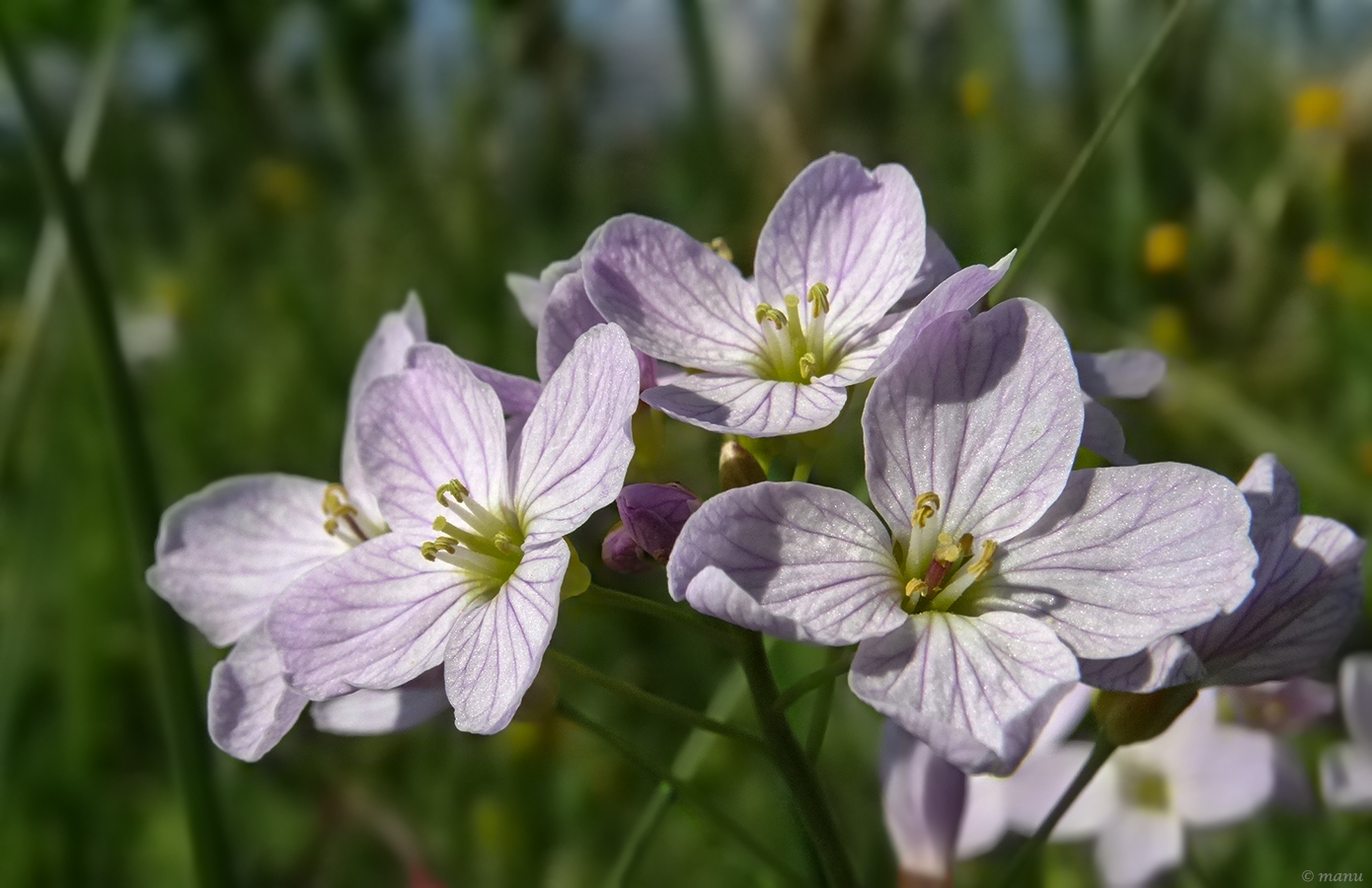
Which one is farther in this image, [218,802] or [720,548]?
[218,802]

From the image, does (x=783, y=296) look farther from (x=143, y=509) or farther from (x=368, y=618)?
(x=143, y=509)

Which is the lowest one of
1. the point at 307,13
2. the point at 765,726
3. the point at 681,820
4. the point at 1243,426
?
the point at 681,820

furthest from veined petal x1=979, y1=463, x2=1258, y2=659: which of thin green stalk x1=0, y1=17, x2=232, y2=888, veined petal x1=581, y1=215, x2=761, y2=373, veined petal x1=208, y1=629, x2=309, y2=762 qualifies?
thin green stalk x1=0, y1=17, x2=232, y2=888

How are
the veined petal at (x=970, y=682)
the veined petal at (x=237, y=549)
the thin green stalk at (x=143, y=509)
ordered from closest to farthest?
the veined petal at (x=970, y=682)
the veined petal at (x=237, y=549)
the thin green stalk at (x=143, y=509)

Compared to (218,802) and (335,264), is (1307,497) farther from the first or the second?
(335,264)

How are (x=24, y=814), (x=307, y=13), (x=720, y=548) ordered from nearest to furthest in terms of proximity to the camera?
(x=720, y=548) < (x=24, y=814) < (x=307, y=13)

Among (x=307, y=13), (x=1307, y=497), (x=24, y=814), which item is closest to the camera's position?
(x=1307, y=497)

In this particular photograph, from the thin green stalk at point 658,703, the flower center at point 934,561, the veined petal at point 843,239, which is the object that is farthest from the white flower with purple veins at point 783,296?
the thin green stalk at point 658,703

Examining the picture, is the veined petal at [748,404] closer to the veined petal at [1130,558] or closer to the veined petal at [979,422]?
the veined petal at [979,422]

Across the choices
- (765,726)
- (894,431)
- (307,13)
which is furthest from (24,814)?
(307,13)
